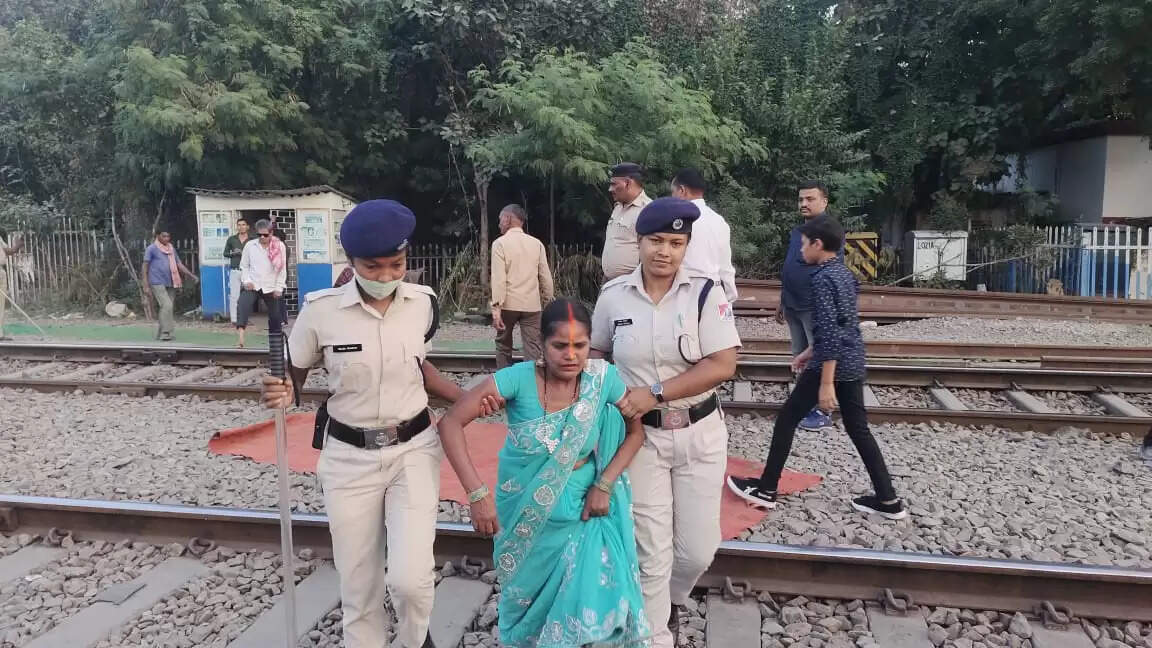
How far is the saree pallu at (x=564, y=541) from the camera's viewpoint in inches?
112

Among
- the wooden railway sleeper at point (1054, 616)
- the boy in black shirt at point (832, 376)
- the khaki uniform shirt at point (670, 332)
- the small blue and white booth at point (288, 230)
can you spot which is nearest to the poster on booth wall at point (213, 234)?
the small blue and white booth at point (288, 230)

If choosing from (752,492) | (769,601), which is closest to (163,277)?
(752,492)

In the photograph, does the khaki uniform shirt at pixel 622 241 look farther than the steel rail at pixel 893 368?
No

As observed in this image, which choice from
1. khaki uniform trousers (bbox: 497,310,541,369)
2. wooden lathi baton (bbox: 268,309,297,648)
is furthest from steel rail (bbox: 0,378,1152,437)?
wooden lathi baton (bbox: 268,309,297,648)

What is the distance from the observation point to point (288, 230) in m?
15.9

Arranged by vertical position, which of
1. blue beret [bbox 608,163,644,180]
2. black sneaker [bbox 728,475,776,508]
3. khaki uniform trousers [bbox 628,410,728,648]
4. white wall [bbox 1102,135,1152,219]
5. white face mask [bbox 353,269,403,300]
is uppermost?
white wall [bbox 1102,135,1152,219]

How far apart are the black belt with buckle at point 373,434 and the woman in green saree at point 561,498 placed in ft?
0.72

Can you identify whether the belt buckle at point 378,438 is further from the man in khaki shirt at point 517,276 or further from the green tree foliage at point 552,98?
the green tree foliage at point 552,98

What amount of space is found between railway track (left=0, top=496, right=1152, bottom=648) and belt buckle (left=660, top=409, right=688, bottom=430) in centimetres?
111

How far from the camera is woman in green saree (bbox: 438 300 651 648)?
286 cm

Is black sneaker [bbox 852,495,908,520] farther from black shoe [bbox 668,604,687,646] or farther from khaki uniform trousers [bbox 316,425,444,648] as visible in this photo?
khaki uniform trousers [bbox 316,425,444,648]

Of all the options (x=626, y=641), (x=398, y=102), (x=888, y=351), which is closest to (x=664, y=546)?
(x=626, y=641)

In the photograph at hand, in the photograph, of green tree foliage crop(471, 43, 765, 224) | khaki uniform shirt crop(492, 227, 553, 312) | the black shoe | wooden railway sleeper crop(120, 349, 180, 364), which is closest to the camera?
the black shoe

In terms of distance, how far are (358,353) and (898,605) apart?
2729mm
